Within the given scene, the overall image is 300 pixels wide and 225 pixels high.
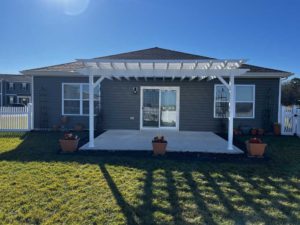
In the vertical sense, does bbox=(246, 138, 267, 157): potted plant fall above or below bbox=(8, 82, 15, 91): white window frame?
below

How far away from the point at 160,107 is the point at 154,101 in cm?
44

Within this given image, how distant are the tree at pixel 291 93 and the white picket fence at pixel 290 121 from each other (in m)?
21.1

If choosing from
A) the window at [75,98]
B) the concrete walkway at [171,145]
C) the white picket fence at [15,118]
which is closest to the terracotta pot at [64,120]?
the window at [75,98]

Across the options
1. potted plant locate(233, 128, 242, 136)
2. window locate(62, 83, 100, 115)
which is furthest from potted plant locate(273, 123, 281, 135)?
window locate(62, 83, 100, 115)

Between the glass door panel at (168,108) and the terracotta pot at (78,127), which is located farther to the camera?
the glass door panel at (168,108)

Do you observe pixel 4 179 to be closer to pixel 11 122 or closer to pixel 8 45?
pixel 11 122

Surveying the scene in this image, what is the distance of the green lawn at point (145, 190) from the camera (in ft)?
10.2

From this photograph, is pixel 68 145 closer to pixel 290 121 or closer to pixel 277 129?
pixel 277 129

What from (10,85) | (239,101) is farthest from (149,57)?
(10,85)

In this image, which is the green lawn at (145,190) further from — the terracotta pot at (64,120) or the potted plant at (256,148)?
the terracotta pot at (64,120)

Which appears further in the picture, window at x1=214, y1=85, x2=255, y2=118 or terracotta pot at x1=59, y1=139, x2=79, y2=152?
window at x1=214, y1=85, x2=255, y2=118

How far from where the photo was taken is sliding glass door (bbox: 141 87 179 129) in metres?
11.4

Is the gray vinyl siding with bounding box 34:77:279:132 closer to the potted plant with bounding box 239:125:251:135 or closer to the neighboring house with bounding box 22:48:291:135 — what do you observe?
the neighboring house with bounding box 22:48:291:135

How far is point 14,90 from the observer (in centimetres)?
4416
